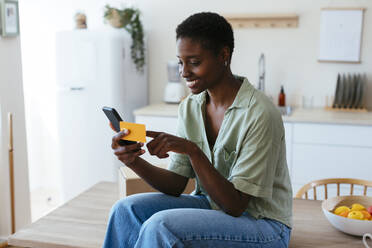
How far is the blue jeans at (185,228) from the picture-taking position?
1296 mm

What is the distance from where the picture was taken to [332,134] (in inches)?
118

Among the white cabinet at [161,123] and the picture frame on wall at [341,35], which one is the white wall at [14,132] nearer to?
the white cabinet at [161,123]

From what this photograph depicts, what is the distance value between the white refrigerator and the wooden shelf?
2.94ft

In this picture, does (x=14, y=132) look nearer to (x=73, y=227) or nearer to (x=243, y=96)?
(x=73, y=227)

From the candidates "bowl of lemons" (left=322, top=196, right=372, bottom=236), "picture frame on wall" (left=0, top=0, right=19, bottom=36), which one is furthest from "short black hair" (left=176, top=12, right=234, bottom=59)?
"picture frame on wall" (left=0, top=0, right=19, bottom=36)

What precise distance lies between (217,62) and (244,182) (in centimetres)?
40

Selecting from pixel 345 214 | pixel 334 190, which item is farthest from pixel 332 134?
Result: pixel 345 214

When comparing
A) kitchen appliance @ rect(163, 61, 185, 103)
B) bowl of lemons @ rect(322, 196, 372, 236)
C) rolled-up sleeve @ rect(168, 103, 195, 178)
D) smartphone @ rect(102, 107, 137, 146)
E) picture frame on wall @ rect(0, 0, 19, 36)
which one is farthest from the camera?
kitchen appliance @ rect(163, 61, 185, 103)

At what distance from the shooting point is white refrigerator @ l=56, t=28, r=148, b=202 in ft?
11.1

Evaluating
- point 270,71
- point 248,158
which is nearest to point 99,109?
point 270,71

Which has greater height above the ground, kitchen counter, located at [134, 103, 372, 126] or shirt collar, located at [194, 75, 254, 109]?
shirt collar, located at [194, 75, 254, 109]

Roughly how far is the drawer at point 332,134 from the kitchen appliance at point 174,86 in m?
1.06

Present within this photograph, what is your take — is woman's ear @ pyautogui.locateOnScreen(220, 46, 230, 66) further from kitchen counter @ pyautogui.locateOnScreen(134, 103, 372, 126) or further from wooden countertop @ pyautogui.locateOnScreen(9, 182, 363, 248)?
kitchen counter @ pyautogui.locateOnScreen(134, 103, 372, 126)

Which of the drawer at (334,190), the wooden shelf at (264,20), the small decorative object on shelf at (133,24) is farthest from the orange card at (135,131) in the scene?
the wooden shelf at (264,20)
